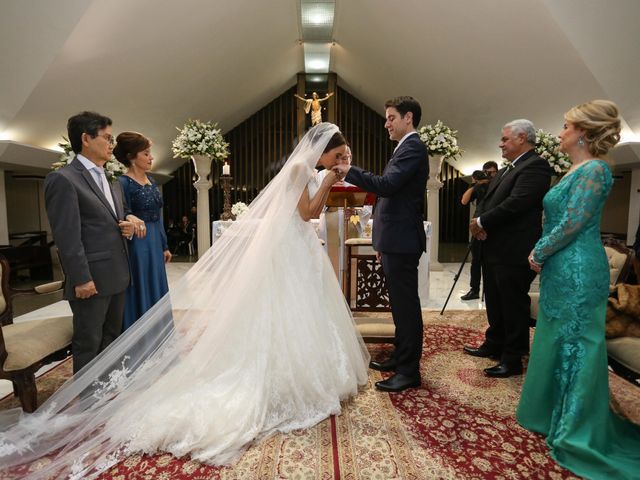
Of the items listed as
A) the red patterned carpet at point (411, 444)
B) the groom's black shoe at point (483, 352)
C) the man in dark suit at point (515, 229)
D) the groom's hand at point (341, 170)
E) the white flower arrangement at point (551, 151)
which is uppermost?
the white flower arrangement at point (551, 151)

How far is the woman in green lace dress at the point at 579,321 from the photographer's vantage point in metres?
1.87

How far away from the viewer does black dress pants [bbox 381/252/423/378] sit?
2.59 m

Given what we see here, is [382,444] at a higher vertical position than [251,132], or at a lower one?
lower

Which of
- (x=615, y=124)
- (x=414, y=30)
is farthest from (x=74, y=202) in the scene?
(x=414, y=30)

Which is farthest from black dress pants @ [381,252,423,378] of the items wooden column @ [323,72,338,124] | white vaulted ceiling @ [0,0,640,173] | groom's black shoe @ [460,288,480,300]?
wooden column @ [323,72,338,124]

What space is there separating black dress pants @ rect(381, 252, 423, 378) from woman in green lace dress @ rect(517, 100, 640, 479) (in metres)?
0.71

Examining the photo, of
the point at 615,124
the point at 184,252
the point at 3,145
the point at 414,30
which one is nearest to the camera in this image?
the point at 615,124

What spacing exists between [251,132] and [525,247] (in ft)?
35.8

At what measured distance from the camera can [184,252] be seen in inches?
443

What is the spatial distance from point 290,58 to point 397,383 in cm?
922

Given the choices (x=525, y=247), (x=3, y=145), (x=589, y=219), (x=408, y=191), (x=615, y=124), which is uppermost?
(x=3, y=145)

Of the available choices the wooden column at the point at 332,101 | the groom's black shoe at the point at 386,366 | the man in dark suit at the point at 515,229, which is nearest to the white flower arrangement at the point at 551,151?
the man in dark suit at the point at 515,229

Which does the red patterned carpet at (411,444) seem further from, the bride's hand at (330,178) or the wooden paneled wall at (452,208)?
the wooden paneled wall at (452,208)

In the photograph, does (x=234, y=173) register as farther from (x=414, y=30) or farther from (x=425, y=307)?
(x=425, y=307)
